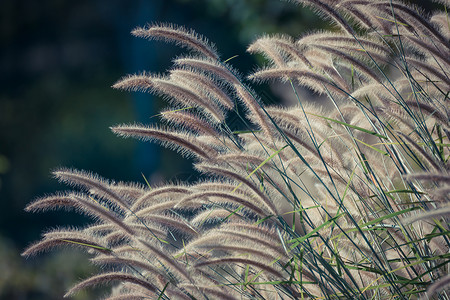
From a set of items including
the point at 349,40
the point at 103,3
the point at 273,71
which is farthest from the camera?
the point at 103,3

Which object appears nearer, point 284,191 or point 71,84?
point 284,191

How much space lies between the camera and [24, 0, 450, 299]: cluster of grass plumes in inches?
57.7

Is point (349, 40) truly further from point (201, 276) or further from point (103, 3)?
point (103, 3)

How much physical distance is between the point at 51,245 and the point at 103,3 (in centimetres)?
1055

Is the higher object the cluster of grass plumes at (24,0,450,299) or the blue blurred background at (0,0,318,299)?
the blue blurred background at (0,0,318,299)

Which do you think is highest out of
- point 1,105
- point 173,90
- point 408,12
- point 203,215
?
point 1,105

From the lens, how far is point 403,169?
1.63 m

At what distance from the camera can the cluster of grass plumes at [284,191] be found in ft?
4.81

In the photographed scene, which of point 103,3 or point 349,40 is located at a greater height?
point 103,3

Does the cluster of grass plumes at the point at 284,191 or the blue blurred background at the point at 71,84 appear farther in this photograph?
the blue blurred background at the point at 71,84

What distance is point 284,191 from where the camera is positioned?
5.57ft

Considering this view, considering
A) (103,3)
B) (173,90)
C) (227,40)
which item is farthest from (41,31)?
(173,90)

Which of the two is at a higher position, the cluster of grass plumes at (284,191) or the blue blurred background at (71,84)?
the blue blurred background at (71,84)

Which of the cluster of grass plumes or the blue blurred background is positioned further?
the blue blurred background
